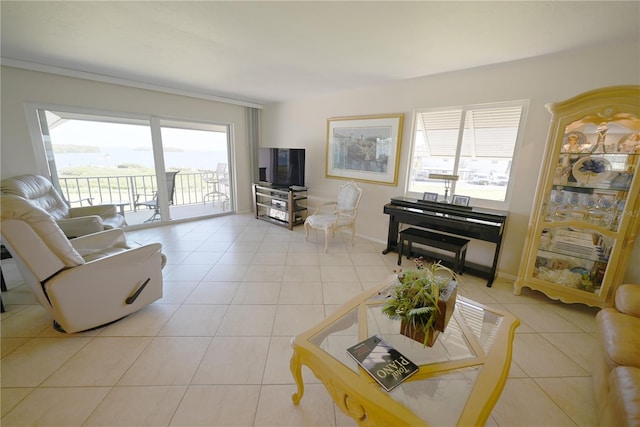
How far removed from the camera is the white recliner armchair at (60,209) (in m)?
2.56

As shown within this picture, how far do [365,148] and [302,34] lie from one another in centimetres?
201

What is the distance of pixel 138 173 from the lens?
484cm

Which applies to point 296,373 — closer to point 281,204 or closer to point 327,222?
point 327,222

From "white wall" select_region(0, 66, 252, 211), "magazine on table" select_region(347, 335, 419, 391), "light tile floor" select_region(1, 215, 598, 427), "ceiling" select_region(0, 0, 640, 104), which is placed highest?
"ceiling" select_region(0, 0, 640, 104)

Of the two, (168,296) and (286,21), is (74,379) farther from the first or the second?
(286,21)

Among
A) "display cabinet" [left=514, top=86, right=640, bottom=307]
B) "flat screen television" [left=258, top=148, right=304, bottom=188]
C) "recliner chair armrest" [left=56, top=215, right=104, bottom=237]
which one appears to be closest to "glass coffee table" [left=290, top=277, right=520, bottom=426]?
"display cabinet" [left=514, top=86, right=640, bottom=307]

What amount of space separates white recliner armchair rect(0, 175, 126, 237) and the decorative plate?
4.88 m

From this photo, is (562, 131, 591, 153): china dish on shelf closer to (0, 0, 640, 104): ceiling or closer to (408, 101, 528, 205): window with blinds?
(408, 101, 528, 205): window with blinds

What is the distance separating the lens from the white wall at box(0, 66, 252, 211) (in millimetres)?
2949

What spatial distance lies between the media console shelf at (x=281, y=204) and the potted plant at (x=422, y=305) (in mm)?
3265

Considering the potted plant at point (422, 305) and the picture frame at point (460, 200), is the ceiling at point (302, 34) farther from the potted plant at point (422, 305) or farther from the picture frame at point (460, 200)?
the potted plant at point (422, 305)

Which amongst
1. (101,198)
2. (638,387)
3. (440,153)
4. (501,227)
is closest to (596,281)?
(501,227)

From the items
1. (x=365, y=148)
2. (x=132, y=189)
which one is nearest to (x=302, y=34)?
(x=365, y=148)

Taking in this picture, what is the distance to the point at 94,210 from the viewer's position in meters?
3.12
